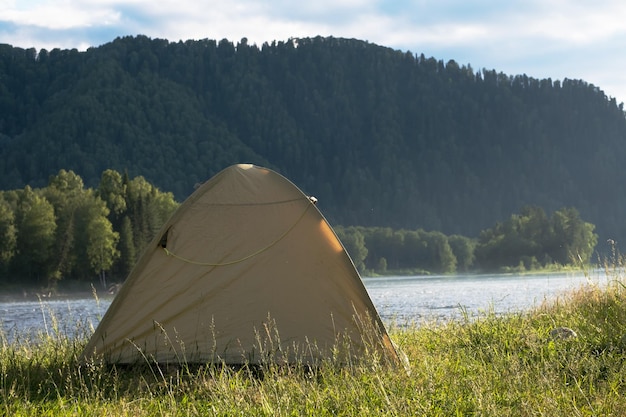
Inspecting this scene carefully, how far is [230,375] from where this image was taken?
283 inches

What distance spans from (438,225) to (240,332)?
19426 cm

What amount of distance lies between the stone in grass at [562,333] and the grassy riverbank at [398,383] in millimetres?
119

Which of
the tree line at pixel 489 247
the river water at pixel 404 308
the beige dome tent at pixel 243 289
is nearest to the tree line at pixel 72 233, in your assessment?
the river water at pixel 404 308

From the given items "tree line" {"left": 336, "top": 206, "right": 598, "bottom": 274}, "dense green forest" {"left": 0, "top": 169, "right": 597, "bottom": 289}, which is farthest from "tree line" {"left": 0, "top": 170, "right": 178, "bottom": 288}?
"tree line" {"left": 336, "top": 206, "right": 598, "bottom": 274}

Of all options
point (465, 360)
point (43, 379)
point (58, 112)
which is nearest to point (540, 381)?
point (465, 360)

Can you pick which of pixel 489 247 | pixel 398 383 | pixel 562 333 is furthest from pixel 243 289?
pixel 489 247

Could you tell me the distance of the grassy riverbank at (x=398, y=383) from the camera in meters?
5.52

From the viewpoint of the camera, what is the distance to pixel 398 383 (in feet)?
20.2

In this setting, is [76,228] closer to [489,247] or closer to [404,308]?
[404,308]

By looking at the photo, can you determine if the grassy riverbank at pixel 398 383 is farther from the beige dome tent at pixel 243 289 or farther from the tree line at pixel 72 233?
the tree line at pixel 72 233

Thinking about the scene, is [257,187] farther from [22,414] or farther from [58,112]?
[58,112]

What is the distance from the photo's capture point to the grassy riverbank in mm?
5516

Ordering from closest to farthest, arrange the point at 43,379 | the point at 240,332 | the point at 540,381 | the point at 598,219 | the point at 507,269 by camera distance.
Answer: the point at 540,381 < the point at 43,379 < the point at 240,332 < the point at 507,269 < the point at 598,219

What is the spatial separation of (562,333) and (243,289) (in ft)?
10.9
